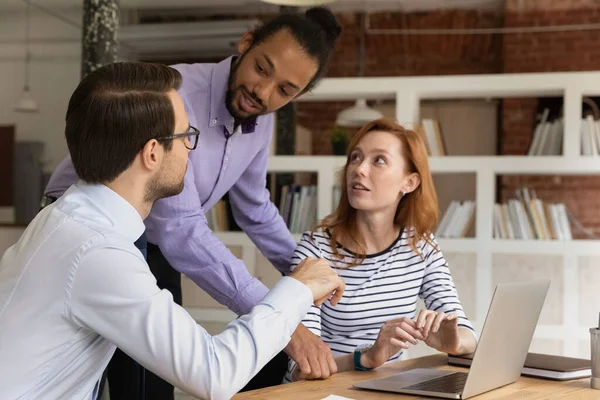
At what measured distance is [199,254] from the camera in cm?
197

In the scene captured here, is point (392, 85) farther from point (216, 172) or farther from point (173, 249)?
point (173, 249)

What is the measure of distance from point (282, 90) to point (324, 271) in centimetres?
78

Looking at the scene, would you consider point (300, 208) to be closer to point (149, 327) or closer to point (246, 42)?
point (246, 42)

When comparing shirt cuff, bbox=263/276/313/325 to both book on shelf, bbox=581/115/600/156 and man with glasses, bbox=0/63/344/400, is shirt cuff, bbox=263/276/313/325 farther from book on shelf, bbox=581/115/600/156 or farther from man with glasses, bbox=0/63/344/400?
book on shelf, bbox=581/115/600/156

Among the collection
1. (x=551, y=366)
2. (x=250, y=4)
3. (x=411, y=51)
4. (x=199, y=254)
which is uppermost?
(x=250, y=4)

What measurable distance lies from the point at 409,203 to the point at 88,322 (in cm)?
143

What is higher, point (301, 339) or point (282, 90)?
point (282, 90)

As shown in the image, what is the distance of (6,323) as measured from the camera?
1.26 meters

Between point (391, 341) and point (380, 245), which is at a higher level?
point (380, 245)

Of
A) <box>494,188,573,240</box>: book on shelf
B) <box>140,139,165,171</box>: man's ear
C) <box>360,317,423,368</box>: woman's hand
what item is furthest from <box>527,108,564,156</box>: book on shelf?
<box>140,139,165,171</box>: man's ear

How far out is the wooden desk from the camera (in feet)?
5.00

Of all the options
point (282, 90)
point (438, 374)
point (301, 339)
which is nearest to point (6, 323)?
point (301, 339)

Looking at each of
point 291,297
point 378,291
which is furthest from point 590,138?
point 291,297

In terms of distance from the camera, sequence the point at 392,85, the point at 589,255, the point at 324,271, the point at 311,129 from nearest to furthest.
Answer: the point at 324,271
the point at 589,255
the point at 392,85
the point at 311,129
